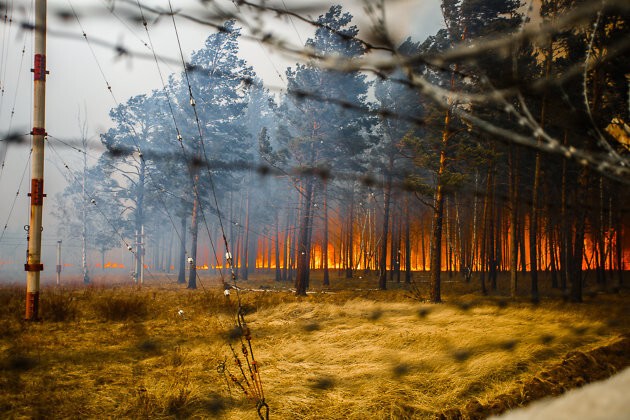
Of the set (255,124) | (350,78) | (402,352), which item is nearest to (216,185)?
(350,78)

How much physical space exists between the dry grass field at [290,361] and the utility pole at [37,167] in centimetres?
96

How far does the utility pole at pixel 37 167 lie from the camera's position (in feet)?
26.7

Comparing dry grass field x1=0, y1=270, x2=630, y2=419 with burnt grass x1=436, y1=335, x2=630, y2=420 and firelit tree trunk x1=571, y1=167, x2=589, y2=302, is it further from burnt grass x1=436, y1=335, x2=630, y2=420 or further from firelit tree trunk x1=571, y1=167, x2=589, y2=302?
firelit tree trunk x1=571, y1=167, x2=589, y2=302

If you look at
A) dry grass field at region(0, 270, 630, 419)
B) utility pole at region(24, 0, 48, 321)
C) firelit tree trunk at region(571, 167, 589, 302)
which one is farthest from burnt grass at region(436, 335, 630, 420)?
firelit tree trunk at region(571, 167, 589, 302)

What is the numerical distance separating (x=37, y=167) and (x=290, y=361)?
6907 mm

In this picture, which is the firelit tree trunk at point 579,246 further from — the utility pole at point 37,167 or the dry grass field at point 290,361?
the utility pole at point 37,167

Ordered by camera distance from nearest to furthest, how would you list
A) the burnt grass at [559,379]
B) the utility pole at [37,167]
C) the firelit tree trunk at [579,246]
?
the burnt grass at [559,379], the utility pole at [37,167], the firelit tree trunk at [579,246]

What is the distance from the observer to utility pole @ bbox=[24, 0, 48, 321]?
8.15 metres

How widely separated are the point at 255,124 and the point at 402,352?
39470 millimetres

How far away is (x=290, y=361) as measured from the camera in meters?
6.69

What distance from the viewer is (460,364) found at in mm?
5996

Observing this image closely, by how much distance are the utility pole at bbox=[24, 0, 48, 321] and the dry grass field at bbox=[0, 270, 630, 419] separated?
96 cm

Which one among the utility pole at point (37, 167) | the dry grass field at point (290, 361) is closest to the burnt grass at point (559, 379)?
the dry grass field at point (290, 361)

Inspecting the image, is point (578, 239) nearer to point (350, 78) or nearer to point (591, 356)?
point (591, 356)
